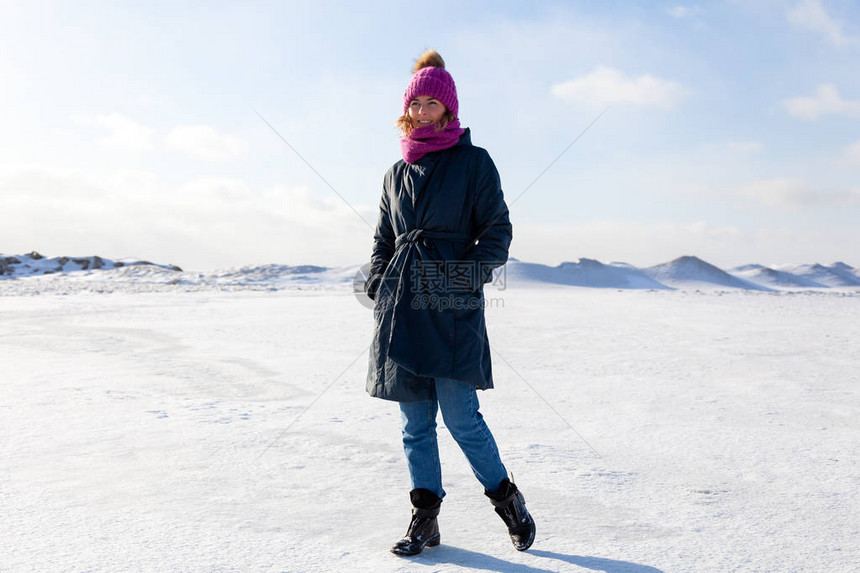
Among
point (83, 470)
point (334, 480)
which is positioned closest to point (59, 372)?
point (83, 470)

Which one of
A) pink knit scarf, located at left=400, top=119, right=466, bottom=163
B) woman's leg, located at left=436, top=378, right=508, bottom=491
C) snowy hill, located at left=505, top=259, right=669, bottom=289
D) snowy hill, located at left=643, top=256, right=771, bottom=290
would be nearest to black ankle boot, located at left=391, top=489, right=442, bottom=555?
woman's leg, located at left=436, top=378, right=508, bottom=491

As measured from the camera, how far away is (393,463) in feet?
8.38

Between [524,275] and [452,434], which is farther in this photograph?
[524,275]

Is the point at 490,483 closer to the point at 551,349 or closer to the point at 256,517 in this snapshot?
the point at 256,517

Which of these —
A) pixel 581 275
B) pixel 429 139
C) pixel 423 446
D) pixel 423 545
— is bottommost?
pixel 423 545

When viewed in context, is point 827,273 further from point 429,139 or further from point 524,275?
point 429,139

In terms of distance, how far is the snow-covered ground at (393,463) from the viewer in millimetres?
1770

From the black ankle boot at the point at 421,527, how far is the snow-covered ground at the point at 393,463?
3 centimetres

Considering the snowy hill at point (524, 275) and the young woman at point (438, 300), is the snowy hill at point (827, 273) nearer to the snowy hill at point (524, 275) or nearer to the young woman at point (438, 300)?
the snowy hill at point (524, 275)

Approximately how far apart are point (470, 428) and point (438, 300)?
39cm

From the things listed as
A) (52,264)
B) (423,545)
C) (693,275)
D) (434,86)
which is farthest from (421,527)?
(693,275)

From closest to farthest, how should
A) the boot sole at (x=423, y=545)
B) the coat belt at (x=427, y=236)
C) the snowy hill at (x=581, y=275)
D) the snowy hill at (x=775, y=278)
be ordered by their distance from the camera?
1. the boot sole at (x=423, y=545)
2. the coat belt at (x=427, y=236)
3. the snowy hill at (x=581, y=275)
4. the snowy hill at (x=775, y=278)

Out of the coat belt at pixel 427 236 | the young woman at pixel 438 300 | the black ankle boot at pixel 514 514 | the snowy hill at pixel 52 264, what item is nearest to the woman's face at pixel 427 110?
A: the young woman at pixel 438 300

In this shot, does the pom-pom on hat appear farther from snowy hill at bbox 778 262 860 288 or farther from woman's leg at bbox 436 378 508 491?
snowy hill at bbox 778 262 860 288
